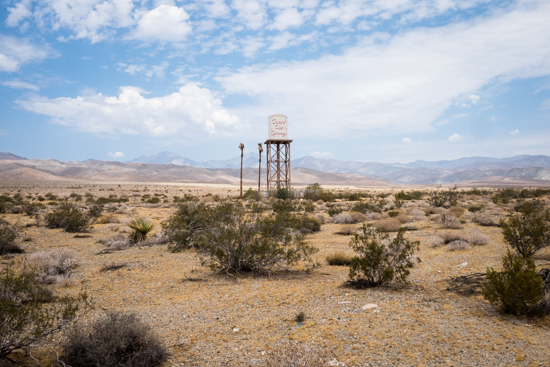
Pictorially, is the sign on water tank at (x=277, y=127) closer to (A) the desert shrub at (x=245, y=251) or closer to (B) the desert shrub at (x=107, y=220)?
(B) the desert shrub at (x=107, y=220)

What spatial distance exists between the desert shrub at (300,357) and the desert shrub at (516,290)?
3408 millimetres

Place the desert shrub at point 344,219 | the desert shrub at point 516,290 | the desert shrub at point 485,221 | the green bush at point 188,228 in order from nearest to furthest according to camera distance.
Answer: the desert shrub at point 516,290, the green bush at point 188,228, the desert shrub at point 485,221, the desert shrub at point 344,219

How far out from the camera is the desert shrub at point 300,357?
4.25 metres

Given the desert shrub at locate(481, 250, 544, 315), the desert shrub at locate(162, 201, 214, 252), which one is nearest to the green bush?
the desert shrub at locate(162, 201, 214, 252)

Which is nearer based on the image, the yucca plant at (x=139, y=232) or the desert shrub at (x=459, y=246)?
the desert shrub at (x=459, y=246)

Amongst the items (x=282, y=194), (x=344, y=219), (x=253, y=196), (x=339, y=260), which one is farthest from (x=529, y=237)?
(x=282, y=194)

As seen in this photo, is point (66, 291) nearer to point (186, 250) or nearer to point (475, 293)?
point (186, 250)

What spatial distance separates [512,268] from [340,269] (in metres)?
4.32

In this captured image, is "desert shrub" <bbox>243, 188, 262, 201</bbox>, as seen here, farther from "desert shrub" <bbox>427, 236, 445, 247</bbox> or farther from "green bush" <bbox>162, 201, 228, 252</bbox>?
"desert shrub" <bbox>427, 236, 445, 247</bbox>

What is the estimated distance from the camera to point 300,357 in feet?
14.5

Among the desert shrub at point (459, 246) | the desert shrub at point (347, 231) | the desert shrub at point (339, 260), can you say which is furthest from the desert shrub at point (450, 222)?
the desert shrub at point (339, 260)

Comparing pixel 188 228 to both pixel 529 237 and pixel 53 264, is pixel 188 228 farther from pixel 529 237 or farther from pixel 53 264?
pixel 529 237

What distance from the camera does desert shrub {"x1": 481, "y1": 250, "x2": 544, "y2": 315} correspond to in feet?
19.0

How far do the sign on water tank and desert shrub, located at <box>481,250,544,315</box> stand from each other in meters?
36.5
